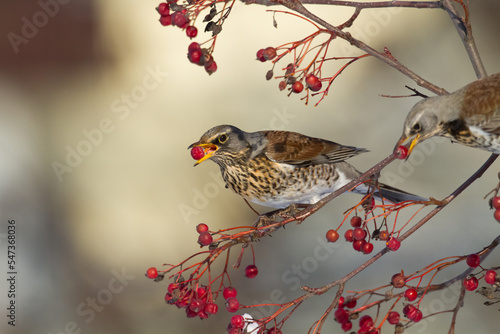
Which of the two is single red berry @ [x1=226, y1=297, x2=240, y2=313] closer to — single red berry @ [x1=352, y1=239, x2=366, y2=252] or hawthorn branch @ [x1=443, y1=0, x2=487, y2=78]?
single red berry @ [x1=352, y1=239, x2=366, y2=252]

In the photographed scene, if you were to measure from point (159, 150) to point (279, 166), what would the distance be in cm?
132

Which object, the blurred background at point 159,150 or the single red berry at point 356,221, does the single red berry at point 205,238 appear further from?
the blurred background at point 159,150

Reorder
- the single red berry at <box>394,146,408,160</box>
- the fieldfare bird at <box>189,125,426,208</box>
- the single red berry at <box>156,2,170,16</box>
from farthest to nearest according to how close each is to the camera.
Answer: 1. the fieldfare bird at <box>189,125,426,208</box>
2. the single red berry at <box>156,2,170,16</box>
3. the single red berry at <box>394,146,408,160</box>

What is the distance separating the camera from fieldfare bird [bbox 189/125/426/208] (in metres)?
1.36

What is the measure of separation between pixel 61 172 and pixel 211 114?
735 mm

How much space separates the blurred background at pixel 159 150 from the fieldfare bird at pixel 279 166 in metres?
1.06

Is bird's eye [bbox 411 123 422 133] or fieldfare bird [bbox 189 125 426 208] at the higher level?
fieldfare bird [bbox 189 125 426 208]

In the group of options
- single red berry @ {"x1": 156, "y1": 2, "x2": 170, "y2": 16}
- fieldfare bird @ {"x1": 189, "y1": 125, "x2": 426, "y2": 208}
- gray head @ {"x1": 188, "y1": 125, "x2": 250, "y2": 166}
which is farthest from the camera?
fieldfare bird @ {"x1": 189, "y1": 125, "x2": 426, "y2": 208}

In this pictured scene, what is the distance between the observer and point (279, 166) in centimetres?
139

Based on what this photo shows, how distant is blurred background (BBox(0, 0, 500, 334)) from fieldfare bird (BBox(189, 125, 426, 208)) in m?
1.06

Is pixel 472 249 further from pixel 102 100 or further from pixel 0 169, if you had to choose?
pixel 0 169

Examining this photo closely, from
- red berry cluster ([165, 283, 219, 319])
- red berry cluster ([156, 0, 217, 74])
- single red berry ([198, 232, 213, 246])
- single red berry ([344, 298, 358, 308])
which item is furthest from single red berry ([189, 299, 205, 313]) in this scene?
red berry cluster ([156, 0, 217, 74])

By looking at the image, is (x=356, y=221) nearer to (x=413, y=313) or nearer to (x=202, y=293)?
(x=413, y=313)

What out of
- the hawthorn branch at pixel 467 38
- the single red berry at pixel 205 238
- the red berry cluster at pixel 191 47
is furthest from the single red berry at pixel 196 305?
the hawthorn branch at pixel 467 38
